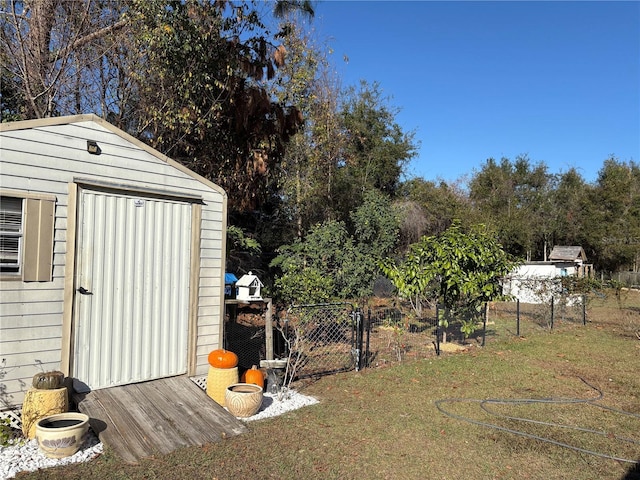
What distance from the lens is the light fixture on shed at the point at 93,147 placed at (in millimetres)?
4484

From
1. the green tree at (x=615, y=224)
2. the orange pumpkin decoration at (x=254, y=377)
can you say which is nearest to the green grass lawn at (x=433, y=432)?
the orange pumpkin decoration at (x=254, y=377)

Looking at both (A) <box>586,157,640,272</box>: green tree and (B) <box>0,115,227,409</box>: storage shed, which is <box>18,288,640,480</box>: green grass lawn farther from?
(A) <box>586,157,640,272</box>: green tree

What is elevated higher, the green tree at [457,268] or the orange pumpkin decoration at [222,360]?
the green tree at [457,268]

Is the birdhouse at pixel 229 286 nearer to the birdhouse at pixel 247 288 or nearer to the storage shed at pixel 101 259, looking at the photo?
the birdhouse at pixel 247 288

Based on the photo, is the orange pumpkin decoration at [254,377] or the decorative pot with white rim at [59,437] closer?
the decorative pot with white rim at [59,437]

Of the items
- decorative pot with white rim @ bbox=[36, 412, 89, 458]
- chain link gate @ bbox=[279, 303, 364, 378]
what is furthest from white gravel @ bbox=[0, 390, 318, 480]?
chain link gate @ bbox=[279, 303, 364, 378]

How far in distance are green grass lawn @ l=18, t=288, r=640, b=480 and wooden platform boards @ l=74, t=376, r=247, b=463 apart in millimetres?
147

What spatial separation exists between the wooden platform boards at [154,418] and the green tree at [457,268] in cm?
435

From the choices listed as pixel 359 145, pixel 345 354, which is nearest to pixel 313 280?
pixel 345 354

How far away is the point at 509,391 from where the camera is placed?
584cm

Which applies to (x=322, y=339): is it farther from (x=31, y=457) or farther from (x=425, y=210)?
(x=425, y=210)

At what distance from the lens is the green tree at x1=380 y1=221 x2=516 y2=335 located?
7.86 meters

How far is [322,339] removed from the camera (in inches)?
340

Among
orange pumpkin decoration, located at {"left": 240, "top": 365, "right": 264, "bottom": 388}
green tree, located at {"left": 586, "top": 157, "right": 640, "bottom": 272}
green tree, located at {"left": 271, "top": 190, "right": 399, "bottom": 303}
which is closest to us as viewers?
orange pumpkin decoration, located at {"left": 240, "top": 365, "right": 264, "bottom": 388}
